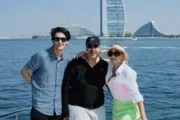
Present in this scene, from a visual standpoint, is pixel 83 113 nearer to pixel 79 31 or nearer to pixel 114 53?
pixel 114 53

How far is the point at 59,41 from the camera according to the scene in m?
3.29

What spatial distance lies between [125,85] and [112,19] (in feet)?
417

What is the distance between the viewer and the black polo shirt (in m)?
3.30

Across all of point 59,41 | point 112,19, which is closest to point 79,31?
point 112,19

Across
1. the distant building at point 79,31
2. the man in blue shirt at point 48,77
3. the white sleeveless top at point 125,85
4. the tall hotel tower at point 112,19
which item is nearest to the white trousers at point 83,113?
the man in blue shirt at point 48,77

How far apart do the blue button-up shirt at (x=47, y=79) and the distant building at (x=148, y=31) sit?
517ft

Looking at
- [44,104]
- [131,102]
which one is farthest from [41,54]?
[131,102]

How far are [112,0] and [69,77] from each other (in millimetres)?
132763

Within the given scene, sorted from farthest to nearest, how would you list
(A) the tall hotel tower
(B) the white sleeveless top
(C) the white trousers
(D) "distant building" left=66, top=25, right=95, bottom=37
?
1. (D) "distant building" left=66, top=25, right=95, bottom=37
2. (A) the tall hotel tower
3. (C) the white trousers
4. (B) the white sleeveless top

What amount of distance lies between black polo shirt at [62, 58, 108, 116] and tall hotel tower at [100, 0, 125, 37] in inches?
4785

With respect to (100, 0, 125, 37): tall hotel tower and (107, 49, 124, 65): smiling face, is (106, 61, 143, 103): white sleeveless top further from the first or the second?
(100, 0, 125, 37): tall hotel tower

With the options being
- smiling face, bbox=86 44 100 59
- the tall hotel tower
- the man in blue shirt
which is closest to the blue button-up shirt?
the man in blue shirt

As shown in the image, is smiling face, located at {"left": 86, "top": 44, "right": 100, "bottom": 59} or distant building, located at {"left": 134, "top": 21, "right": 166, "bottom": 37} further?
distant building, located at {"left": 134, "top": 21, "right": 166, "bottom": 37}

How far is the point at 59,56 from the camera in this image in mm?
3316
